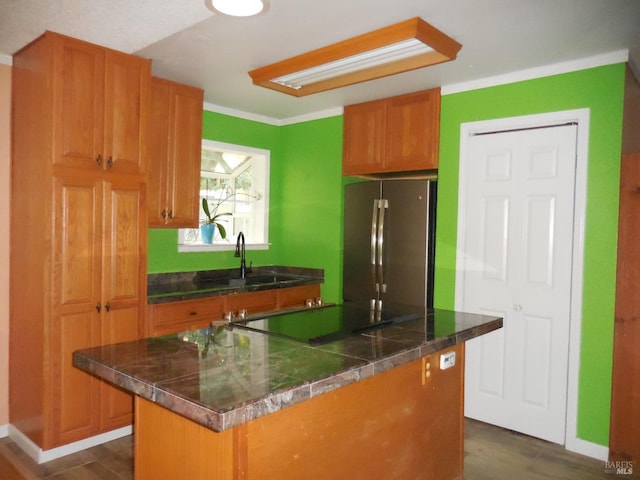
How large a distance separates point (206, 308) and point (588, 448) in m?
2.70

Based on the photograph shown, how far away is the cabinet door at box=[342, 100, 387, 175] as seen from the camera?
13.2 feet

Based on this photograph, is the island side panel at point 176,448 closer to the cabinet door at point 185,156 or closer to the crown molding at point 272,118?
the cabinet door at point 185,156

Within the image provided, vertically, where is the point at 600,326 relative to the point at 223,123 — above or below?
below

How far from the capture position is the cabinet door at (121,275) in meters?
2.96

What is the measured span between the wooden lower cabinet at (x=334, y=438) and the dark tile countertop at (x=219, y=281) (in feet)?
5.82

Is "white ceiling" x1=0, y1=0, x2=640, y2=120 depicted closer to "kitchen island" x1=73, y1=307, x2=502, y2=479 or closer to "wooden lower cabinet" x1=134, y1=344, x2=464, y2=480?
"kitchen island" x1=73, y1=307, x2=502, y2=479

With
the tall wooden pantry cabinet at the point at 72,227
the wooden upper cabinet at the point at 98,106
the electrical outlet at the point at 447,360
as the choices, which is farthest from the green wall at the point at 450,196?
the electrical outlet at the point at 447,360

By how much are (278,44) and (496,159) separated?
1731 millimetres

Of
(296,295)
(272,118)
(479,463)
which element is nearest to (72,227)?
(296,295)

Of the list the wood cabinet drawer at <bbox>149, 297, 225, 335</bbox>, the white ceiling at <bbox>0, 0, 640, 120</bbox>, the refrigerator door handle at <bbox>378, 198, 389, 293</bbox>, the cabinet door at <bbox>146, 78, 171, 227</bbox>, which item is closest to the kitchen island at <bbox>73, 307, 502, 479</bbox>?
the wood cabinet drawer at <bbox>149, 297, 225, 335</bbox>

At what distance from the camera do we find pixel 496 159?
343 centimetres

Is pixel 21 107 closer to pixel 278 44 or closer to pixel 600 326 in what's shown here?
pixel 278 44

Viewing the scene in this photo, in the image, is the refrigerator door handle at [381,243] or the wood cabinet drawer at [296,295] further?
the wood cabinet drawer at [296,295]

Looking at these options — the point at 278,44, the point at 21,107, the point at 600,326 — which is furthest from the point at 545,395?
the point at 21,107
